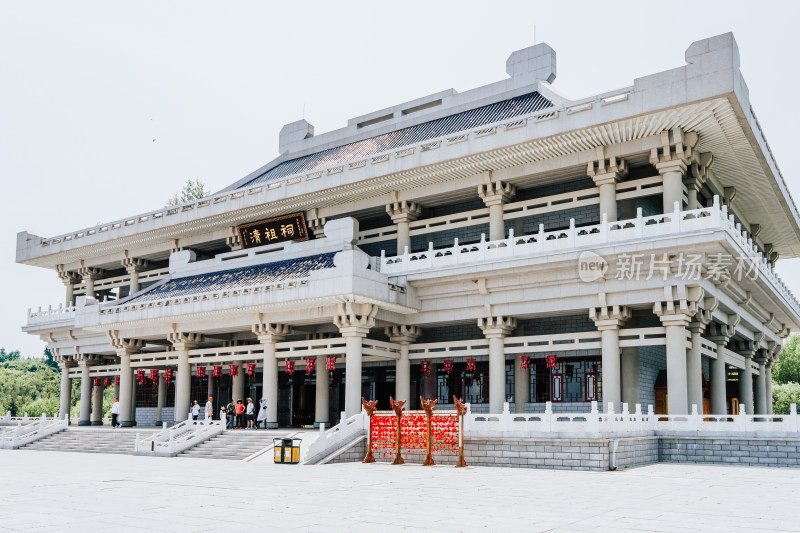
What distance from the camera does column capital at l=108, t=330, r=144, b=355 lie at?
32594 millimetres

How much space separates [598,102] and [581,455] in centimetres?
1055

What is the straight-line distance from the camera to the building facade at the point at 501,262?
895 inches

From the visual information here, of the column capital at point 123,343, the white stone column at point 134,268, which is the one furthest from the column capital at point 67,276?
the column capital at point 123,343

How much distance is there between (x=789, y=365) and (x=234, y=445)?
172ft

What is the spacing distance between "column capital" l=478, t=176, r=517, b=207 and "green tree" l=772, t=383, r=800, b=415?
1457 inches

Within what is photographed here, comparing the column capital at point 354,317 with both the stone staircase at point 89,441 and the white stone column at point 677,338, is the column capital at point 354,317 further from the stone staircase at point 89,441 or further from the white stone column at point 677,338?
the white stone column at point 677,338

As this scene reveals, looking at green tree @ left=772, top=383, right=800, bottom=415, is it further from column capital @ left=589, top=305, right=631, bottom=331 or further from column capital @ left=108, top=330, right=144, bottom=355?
column capital @ left=108, top=330, right=144, bottom=355

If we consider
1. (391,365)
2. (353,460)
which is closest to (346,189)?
(391,365)

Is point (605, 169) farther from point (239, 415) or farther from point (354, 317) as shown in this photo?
point (239, 415)

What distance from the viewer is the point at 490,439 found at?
20.1 m

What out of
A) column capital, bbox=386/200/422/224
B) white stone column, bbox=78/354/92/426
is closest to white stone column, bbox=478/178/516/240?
column capital, bbox=386/200/422/224

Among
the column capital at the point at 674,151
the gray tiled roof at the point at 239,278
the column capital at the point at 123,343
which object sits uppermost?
the column capital at the point at 674,151

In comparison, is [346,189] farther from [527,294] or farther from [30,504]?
[30,504]

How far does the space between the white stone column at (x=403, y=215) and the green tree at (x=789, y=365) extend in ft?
147
